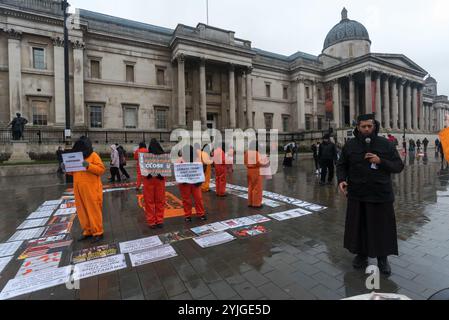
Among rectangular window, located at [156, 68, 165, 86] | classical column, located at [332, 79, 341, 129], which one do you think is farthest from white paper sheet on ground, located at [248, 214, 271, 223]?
classical column, located at [332, 79, 341, 129]

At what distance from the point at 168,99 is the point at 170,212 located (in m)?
25.6

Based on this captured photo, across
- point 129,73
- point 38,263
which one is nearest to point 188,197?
point 38,263

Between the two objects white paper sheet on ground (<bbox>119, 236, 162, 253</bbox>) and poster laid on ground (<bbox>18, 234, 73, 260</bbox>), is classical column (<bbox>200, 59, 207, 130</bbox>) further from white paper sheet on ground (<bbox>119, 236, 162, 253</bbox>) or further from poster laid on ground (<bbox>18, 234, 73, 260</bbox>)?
white paper sheet on ground (<bbox>119, 236, 162, 253</bbox>)

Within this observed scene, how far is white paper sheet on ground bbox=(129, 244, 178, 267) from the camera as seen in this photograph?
3.62 meters

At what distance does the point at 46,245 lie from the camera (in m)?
4.34

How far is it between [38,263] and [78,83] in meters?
25.1

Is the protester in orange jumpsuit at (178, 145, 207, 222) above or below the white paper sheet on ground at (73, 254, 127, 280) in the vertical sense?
above

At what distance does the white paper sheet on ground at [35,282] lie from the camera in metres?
2.89

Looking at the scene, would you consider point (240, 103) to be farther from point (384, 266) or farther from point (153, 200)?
point (384, 266)

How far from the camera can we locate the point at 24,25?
71.1 feet

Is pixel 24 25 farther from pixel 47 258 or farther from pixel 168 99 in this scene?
pixel 47 258

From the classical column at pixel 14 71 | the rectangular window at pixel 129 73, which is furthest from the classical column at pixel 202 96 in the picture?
the classical column at pixel 14 71

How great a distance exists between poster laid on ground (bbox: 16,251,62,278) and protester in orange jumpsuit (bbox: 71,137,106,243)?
69cm

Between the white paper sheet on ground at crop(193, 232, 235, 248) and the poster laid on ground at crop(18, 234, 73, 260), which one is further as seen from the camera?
the white paper sheet on ground at crop(193, 232, 235, 248)
